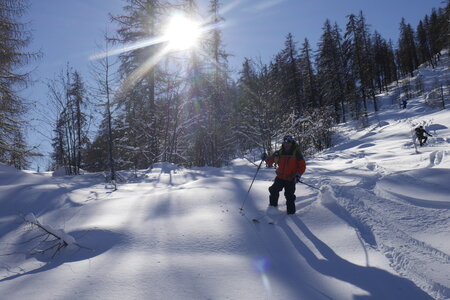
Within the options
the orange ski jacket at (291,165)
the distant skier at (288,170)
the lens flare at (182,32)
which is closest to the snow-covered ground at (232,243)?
the distant skier at (288,170)

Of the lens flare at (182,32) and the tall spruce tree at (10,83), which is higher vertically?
the lens flare at (182,32)

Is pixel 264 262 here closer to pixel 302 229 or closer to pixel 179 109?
pixel 302 229

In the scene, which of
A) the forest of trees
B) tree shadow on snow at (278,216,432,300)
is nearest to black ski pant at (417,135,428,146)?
the forest of trees

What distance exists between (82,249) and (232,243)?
1.86 metres

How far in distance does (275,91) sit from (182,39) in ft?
24.4

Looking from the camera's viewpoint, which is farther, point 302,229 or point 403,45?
point 403,45

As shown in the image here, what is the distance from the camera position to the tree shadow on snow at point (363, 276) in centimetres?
232

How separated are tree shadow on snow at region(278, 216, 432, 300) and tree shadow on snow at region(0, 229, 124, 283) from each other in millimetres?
2449

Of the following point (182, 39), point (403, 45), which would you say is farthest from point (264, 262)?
point (403, 45)

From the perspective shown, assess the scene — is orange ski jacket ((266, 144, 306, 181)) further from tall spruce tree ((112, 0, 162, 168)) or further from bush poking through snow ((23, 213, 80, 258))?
tall spruce tree ((112, 0, 162, 168))

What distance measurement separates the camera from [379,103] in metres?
34.0

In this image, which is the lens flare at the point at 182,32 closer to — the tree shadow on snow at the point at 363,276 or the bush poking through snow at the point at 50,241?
the bush poking through snow at the point at 50,241

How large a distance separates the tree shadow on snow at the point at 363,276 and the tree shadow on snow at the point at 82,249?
2.45 m

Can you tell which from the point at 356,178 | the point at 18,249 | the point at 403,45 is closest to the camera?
the point at 18,249
